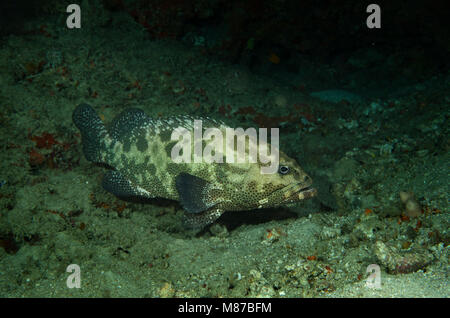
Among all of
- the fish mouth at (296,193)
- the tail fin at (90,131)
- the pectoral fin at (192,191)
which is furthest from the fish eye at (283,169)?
the tail fin at (90,131)

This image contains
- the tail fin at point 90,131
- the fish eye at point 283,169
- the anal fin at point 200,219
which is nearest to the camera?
the fish eye at point 283,169

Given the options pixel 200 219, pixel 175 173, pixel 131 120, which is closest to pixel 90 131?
pixel 131 120

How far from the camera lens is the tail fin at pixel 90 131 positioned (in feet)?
15.3

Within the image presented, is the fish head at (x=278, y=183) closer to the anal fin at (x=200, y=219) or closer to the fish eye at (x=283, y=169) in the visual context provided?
the fish eye at (x=283, y=169)

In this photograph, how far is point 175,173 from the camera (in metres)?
4.30

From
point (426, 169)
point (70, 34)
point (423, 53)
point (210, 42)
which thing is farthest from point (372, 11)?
point (70, 34)

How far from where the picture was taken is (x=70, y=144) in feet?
16.5

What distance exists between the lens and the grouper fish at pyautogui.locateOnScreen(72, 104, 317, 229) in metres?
4.10

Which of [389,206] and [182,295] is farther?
[389,206]

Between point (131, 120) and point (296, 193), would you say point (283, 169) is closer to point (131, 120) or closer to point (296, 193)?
point (296, 193)

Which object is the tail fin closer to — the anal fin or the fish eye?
the anal fin

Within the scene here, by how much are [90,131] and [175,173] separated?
1.62 m

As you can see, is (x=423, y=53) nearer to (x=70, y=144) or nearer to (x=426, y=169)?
(x=426, y=169)
